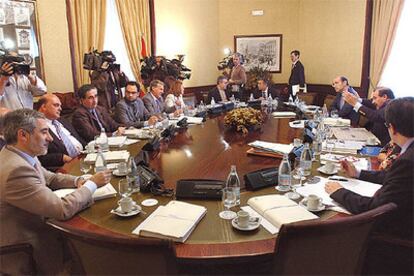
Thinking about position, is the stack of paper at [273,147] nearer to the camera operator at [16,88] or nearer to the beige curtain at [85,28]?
the camera operator at [16,88]

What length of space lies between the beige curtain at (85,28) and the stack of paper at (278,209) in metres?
4.26

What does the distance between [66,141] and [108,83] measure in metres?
2.11

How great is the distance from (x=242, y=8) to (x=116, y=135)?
570 cm

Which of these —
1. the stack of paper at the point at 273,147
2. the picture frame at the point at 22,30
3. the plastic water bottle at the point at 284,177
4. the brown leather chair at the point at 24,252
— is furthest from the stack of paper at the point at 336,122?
the picture frame at the point at 22,30

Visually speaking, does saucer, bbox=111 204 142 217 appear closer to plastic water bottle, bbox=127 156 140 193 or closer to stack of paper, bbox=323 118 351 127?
plastic water bottle, bbox=127 156 140 193

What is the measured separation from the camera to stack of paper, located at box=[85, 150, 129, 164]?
2439 mm

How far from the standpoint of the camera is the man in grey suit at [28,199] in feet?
5.14

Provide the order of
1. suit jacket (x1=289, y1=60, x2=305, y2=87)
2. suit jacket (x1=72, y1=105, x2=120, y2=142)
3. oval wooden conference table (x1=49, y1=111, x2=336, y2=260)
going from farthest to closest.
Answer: suit jacket (x1=289, y1=60, x2=305, y2=87) → suit jacket (x1=72, y1=105, x2=120, y2=142) → oval wooden conference table (x1=49, y1=111, x2=336, y2=260)

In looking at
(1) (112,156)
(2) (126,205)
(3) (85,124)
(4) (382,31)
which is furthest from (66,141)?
(4) (382,31)

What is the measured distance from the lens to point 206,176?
214 cm

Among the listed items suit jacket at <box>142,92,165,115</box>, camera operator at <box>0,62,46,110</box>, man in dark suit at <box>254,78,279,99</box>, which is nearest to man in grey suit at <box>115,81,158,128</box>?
suit jacket at <box>142,92,165,115</box>

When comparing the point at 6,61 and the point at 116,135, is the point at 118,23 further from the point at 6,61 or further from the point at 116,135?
the point at 116,135

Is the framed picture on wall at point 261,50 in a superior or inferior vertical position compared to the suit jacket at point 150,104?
superior

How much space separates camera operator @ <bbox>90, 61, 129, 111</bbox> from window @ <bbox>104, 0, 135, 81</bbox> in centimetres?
85
